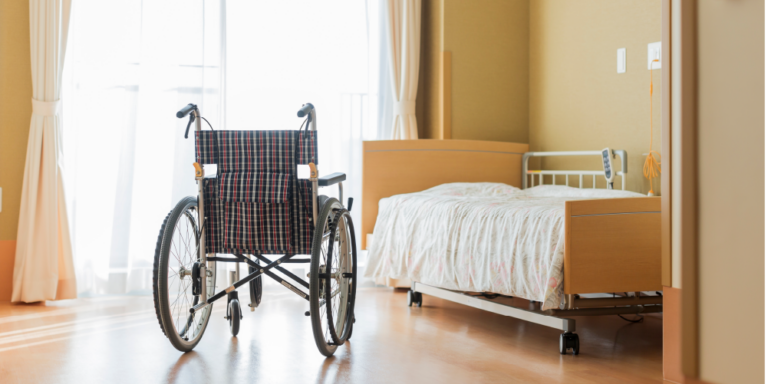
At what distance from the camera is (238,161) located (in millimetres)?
2107

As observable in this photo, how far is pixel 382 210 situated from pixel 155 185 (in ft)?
4.29

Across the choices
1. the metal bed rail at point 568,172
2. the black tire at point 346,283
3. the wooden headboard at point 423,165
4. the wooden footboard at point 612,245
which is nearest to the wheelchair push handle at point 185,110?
the black tire at point 346,283

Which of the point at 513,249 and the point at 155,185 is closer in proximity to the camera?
the point at 513,249

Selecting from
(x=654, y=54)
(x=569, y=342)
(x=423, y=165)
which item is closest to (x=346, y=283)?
(x=569, y=342)

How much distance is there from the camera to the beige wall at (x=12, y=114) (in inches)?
130

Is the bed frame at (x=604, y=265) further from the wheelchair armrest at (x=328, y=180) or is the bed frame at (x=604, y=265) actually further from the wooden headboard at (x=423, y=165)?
the wooden headboard at (x=423, y=165)

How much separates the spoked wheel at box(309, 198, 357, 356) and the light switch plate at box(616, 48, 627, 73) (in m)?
1.92

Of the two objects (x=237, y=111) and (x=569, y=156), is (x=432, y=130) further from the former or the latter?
(x=237, y=111)

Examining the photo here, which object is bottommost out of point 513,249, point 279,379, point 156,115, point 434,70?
point 279,379

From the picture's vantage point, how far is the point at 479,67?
162 inches

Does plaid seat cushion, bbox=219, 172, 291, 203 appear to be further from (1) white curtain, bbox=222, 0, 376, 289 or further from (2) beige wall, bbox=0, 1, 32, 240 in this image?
(2) beige wall, bbox=0, 1, 32, 240

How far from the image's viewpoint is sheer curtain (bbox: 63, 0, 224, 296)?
11.2ft

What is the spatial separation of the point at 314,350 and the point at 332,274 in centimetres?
32

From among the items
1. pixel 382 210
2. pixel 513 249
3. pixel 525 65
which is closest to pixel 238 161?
pixel 513 249
